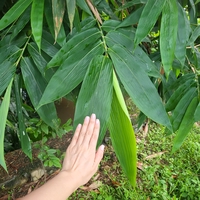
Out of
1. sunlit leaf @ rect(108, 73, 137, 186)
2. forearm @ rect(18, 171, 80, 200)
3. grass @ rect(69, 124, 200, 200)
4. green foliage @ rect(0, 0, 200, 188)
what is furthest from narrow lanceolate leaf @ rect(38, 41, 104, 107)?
grass @ rect(69, 124, 200, 200)

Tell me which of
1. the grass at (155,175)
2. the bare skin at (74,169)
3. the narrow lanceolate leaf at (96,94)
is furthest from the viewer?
the grass at (155,175)

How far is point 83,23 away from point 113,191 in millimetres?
1191

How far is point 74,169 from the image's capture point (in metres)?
0.75

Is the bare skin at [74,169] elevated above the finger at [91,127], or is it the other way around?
the finger at [91,127]

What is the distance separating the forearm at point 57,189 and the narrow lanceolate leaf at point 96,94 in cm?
23

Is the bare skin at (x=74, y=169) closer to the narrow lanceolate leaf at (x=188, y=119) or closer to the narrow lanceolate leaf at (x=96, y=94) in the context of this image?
the narrow lanceolate leaf at (x=96, y=94)

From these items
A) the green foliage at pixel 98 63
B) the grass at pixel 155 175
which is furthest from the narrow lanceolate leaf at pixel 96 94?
the grass at pixel 155 175

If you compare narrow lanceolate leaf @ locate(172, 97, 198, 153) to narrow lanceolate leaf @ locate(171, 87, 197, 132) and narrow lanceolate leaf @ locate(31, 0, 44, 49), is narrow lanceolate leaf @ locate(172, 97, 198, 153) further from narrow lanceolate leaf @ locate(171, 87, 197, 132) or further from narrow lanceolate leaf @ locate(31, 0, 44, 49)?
narrow lanceolate leaf @ locate(31, 0, 44, 49)

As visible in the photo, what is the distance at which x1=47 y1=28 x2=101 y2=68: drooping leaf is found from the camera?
26.2 inches

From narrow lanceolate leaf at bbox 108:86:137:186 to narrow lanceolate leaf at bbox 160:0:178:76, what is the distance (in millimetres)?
161

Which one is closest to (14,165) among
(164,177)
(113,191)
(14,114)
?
(14,114)

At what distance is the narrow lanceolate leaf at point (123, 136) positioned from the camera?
587 mm

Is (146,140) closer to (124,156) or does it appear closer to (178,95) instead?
(178,95)

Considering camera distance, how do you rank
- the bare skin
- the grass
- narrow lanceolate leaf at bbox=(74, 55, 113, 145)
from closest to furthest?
1. narrow lanceolate leaf at bbox=(74, 55, 113, 145)
2. the bare skin
3. the grass
